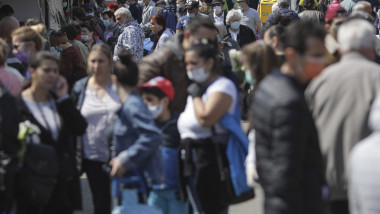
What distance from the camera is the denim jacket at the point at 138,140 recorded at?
199 inches

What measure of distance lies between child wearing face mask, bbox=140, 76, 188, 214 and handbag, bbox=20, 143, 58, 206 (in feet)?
2.84

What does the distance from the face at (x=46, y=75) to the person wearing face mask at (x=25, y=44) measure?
1242 millimetres

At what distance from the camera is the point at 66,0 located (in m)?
16.7

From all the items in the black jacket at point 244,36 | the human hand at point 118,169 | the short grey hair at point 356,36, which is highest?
the short grey hair at point 356,36

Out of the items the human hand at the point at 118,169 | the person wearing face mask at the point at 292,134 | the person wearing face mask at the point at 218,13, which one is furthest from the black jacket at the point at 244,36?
the person wearing face mask at the point at 292,134

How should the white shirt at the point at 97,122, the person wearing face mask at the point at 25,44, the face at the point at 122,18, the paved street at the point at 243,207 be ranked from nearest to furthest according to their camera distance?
the white shirt at the point at 97,122
the person wearing face mask at the point at 25,44
the paved street at the point at 243,207
the face at the point at 122,18

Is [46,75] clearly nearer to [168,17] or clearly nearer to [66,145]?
[66,145]

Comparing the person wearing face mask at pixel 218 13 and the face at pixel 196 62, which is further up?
the face at pixel 196 62

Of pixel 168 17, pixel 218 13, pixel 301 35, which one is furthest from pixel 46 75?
pixel 168 17

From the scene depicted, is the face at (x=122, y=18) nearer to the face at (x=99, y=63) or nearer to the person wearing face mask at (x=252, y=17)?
the person wearing face mask at (x=252, y=17)

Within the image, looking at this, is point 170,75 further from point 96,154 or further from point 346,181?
point 346,181

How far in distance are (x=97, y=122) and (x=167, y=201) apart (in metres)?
0.92

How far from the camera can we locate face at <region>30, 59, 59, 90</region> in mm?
5340

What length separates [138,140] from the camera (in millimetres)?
5098
